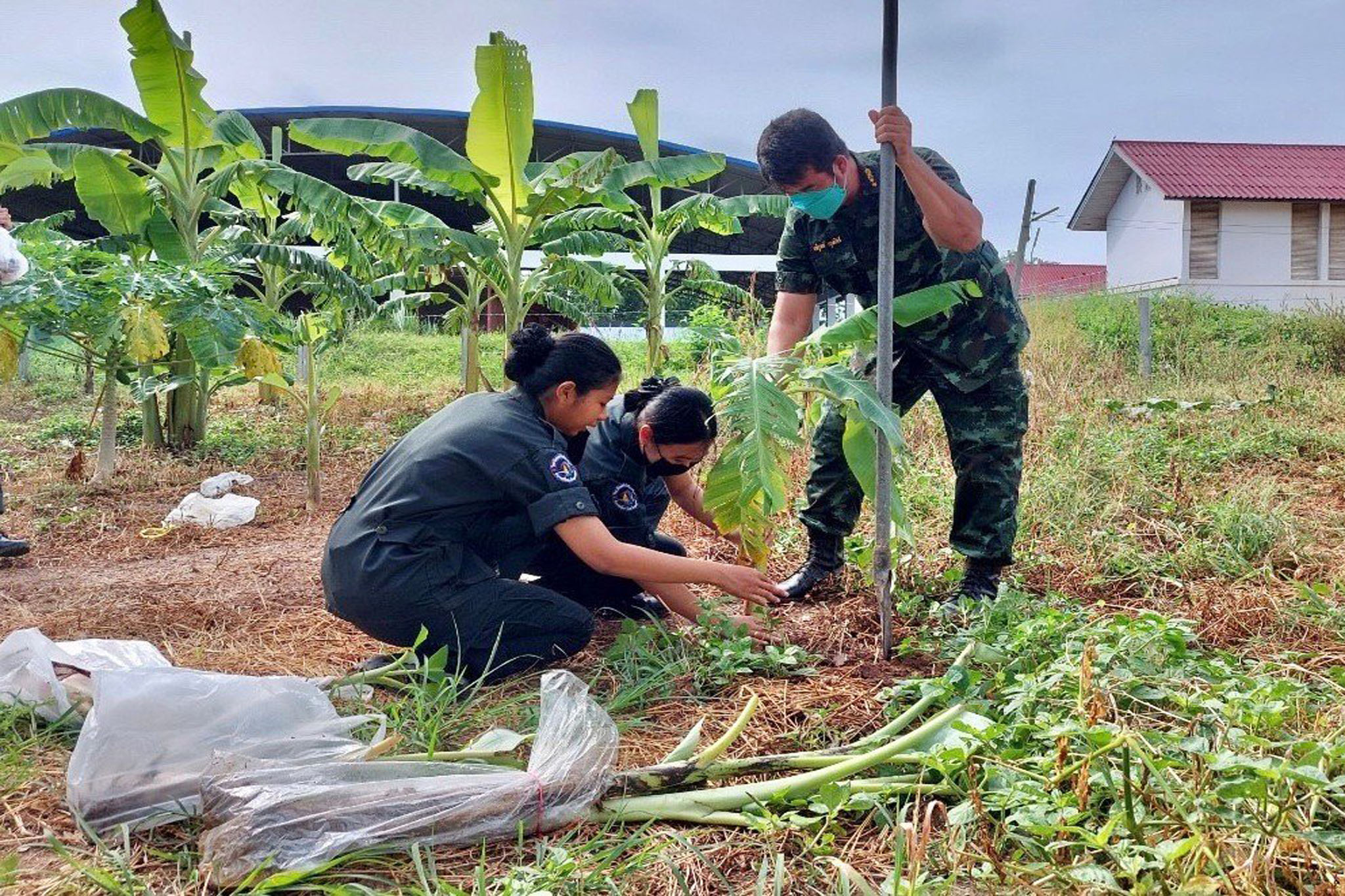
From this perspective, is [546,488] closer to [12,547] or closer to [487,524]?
[487,524]

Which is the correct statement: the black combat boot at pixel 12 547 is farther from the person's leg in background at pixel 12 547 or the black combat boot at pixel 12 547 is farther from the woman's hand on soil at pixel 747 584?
the woman's hand on soil at pixel 747 584

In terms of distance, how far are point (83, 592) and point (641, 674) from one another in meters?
2.59

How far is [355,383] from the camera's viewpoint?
11781 mm

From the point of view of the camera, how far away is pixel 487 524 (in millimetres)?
2705

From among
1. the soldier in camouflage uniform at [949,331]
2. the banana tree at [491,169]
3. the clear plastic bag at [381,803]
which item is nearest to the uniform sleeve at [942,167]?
the soldier in camouflage uniform at [949,331]

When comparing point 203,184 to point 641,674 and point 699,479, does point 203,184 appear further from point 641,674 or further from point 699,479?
point 641,674

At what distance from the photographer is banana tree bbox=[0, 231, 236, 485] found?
534cm

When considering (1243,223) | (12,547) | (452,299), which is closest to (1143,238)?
(1243,223)

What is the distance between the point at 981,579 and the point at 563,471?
1430 millimetres

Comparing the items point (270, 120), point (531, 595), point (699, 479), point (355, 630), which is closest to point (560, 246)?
point (699, 479)

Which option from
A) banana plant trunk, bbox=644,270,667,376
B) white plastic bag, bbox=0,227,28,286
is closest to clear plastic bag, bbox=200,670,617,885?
white plastic bag, bbox=0,227,28,286

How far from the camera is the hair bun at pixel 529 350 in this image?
8.60 feet

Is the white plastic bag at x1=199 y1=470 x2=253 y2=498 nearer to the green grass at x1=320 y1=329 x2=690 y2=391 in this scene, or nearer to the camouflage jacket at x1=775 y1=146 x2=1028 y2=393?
the camouflage jacket at x1=775 y1=146 x2=1028 y2=393

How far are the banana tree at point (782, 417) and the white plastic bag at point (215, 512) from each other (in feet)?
11.9
